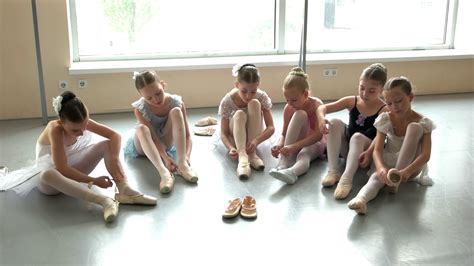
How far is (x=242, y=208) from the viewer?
2.68 m

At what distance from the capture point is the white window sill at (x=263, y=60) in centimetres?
449

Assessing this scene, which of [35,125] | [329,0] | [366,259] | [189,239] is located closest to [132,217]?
[189,239]

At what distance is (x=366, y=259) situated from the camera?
7.38 feet

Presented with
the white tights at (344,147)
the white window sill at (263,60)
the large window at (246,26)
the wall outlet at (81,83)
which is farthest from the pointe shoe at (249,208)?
the large window at (246,26)

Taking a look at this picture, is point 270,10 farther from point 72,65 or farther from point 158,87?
point 158,87

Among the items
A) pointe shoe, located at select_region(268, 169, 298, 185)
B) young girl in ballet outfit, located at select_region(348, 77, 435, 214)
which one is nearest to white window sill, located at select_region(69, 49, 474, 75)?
pointe shoe, located at select_region(268, 169, 298, 185)

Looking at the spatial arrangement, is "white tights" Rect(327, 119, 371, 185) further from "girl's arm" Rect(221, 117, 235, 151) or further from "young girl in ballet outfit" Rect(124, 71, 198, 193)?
"young girl in ballet outfit" Rect(124, 71, 198, 193)

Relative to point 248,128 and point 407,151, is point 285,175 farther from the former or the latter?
point 407,151

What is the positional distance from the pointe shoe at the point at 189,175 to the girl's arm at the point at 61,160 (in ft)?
1.64

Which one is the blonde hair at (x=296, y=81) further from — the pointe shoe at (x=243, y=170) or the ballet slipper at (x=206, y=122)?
the ballet slipper at (x=206, y=122)

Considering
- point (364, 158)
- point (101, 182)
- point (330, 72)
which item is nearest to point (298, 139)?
point (364, 158)

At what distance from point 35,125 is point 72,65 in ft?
1.92

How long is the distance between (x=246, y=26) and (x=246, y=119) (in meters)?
1.86

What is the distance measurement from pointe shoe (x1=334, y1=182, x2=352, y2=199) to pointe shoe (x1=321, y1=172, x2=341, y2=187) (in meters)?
0.07
